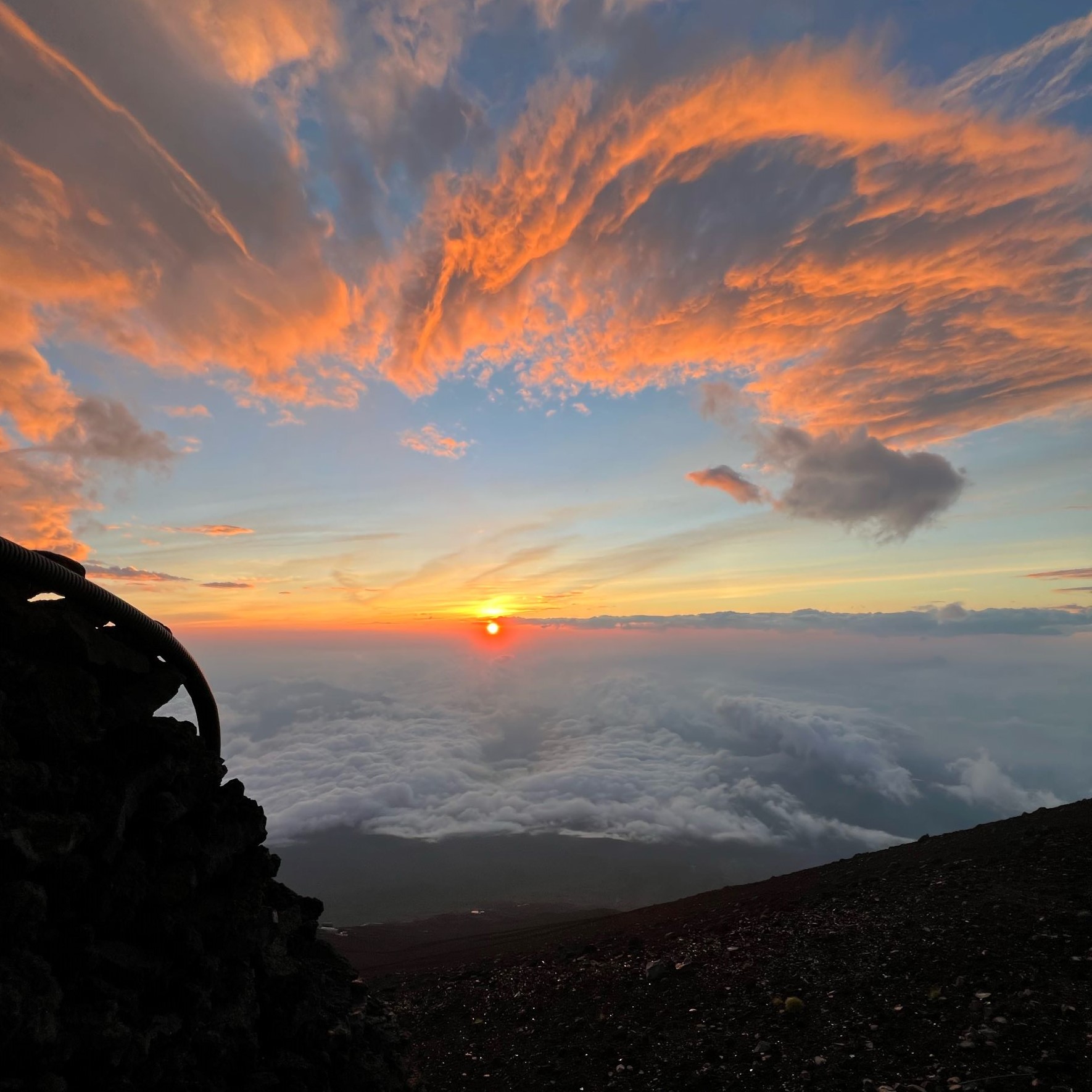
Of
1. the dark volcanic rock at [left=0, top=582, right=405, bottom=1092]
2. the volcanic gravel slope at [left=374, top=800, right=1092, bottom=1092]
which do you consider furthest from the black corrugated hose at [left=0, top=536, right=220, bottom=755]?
the volcanic gravel slope at [left=374, top=800, right=1092, bottom=1092]

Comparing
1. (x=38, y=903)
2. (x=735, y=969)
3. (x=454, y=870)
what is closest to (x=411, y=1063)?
(x=735, y=969)

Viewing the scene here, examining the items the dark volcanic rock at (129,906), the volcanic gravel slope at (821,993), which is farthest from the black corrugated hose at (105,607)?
the volcanic gravel slope at (821,993)

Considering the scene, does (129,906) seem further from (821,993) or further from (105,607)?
(821,993)

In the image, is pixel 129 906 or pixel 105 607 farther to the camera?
pixel 105 607

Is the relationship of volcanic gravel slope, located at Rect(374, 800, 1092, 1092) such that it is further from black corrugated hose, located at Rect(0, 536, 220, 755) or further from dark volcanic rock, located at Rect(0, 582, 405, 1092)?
black corrugated hose, located at Rect(0, 536, 220, 755)

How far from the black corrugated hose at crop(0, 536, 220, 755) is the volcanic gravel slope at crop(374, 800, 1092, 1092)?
8.82 meters

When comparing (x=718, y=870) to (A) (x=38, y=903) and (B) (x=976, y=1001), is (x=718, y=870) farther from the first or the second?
(A) (x=38, y=903)

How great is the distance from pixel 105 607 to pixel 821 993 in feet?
50.5

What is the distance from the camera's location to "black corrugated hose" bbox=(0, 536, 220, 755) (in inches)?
296

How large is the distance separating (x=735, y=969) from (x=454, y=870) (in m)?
95.2

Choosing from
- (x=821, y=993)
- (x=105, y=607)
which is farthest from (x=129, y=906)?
(x=821, y=993)

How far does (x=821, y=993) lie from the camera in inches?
424

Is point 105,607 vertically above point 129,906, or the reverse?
point 105,607

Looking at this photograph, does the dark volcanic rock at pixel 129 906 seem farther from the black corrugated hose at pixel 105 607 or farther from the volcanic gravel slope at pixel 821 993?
the volcanic gravel slope at pixel 821 993
